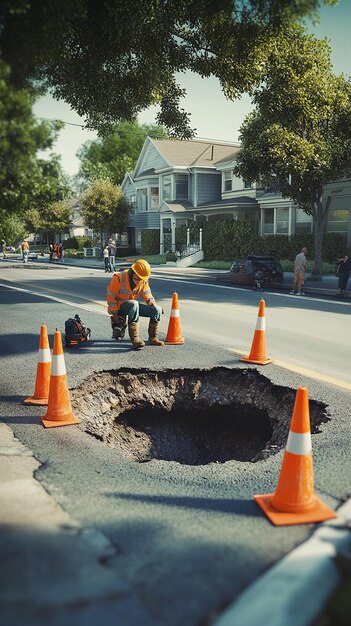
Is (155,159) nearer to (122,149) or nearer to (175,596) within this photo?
(122,149)

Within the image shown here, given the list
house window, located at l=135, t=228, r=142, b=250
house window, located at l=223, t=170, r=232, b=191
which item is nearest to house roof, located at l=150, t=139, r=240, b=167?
house window, located at l=223, t=170, r=232, b=191

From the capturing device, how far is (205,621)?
224 centimetres

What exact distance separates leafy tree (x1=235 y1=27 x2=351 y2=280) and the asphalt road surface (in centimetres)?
1210

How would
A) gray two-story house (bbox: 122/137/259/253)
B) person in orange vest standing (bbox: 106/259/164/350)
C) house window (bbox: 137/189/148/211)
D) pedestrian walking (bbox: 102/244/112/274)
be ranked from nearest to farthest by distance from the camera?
person in orange vest standing (bbox: 106/259/164/350) → pedestrian walking (bbox: 102/244/112/274) → gray two-story house (bbox: 122/137/259/253) → house window (bbox: 137/189/148/211)

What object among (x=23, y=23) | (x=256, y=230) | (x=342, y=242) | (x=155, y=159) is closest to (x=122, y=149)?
(x=155, y=159)

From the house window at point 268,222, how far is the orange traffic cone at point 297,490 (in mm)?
29730

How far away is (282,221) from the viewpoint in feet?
102

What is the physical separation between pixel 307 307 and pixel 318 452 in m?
9.77

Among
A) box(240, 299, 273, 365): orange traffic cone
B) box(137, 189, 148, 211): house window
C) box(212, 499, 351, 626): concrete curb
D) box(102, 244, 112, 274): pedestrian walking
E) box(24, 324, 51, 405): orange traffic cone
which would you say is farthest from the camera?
box(137, 189, 148, 211): house window

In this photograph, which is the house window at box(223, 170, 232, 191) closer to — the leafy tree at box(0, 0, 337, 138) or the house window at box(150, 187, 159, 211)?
the house window at box(150, 187, 159, 211)

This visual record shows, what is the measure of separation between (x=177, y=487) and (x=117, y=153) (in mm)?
77644

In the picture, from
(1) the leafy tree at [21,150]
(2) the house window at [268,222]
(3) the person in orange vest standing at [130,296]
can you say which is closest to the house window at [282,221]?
(2) the house window at [268,222]

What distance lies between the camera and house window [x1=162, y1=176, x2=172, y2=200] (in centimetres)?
4184

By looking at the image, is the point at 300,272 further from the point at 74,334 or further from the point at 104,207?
the point at 104,207
